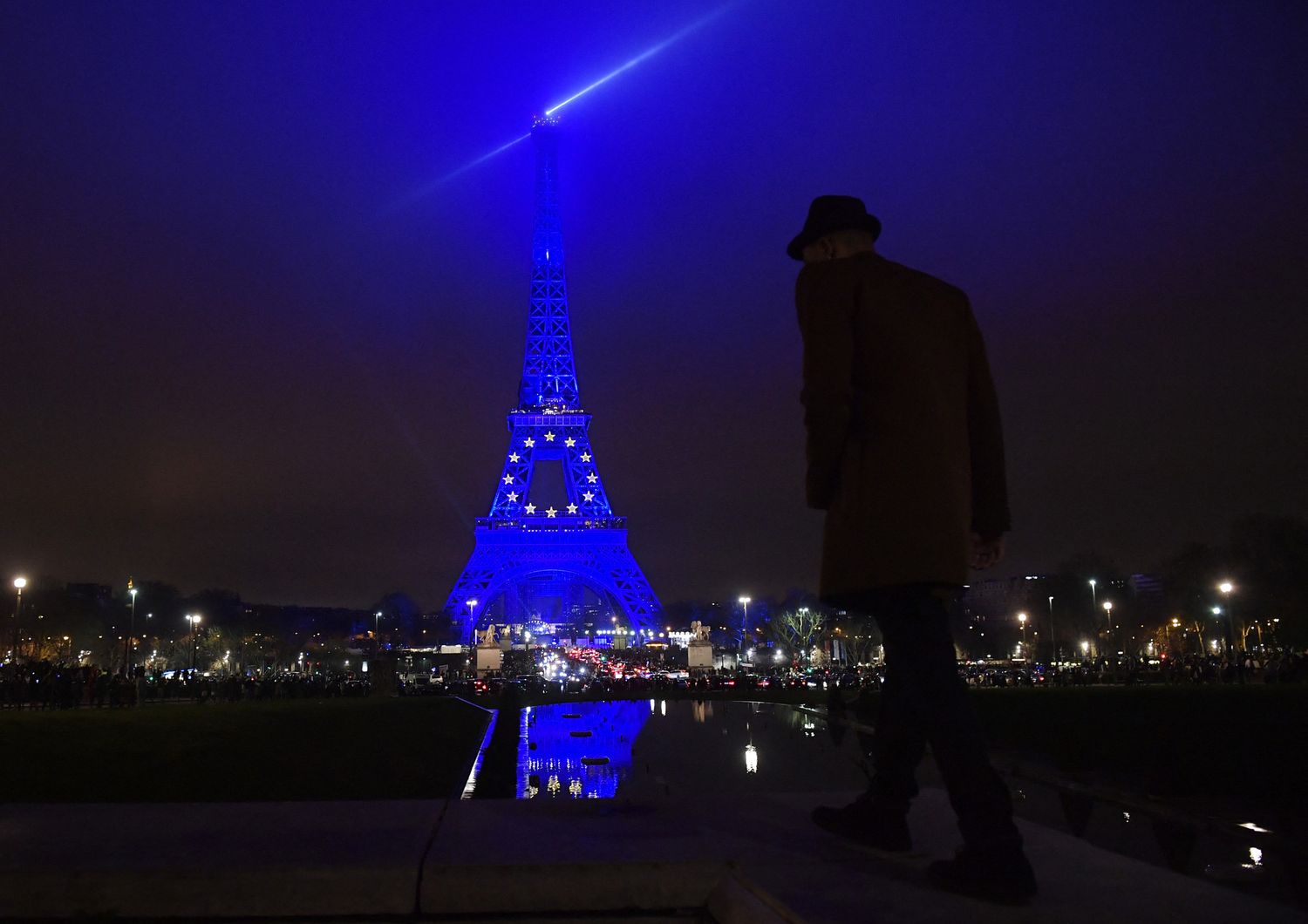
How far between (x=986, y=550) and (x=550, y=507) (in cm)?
8416

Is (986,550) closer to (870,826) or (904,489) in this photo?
(904,489)

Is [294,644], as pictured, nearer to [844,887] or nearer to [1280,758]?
[1280,758]

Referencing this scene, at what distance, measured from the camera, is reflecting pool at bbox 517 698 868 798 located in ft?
34.8

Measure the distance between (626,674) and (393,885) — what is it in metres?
61.6

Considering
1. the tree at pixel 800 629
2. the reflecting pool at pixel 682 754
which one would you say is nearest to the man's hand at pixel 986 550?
the reflecting pool at pixel 682 754

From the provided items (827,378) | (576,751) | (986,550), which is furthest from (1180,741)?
(827,378)

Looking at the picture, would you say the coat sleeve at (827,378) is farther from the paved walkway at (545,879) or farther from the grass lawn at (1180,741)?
the grass lawn at (1180,741)

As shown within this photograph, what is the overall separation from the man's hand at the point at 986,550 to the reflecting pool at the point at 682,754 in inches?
120

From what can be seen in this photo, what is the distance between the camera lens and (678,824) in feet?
12.5

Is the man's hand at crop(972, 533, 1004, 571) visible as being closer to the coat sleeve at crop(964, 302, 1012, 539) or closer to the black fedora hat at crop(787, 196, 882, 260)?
the coat sleeve at crop(964, 302, 1012, 539)

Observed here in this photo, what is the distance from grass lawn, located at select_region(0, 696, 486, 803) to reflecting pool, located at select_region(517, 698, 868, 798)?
133 cm

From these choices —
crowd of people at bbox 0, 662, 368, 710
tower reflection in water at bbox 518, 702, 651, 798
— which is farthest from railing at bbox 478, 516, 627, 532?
tower reflection in water at bbox 518, 702, 651, 798

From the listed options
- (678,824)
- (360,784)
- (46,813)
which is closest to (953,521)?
(678,824)

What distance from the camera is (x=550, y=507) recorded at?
87.2 metres
